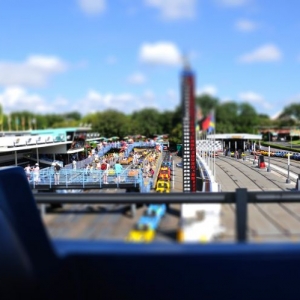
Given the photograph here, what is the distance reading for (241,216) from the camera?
6.60ft

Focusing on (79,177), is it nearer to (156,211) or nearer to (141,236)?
(156,211)

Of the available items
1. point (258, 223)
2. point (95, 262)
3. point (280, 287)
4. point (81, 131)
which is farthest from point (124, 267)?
point (81, 131)

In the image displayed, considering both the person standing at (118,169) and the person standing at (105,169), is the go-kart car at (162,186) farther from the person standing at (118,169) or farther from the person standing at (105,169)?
the person standing at (105,169)

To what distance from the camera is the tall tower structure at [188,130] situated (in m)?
1.99

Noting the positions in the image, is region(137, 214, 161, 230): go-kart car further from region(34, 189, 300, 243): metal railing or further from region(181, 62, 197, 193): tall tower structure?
region(181, 62, 197, 193): tall tower structure

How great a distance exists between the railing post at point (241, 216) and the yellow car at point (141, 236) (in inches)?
16.1

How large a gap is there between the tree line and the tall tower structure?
52 mm

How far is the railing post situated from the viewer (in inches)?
74.0

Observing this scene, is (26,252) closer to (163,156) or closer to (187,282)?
(187,282)

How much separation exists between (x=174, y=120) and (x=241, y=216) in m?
0.76

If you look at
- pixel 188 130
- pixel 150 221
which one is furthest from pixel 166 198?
pixel 150 221

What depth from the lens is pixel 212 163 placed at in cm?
361

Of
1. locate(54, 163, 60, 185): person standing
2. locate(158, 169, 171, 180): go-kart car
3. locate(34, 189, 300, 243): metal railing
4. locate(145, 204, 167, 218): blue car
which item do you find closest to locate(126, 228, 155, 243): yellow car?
locate(145, 204, 167, 218): blue car

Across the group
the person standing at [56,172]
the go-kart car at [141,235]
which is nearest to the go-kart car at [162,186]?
the person standing at [56,172]
